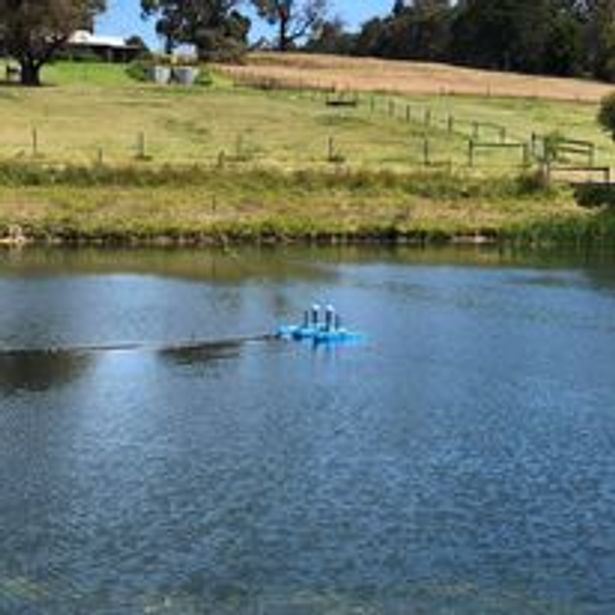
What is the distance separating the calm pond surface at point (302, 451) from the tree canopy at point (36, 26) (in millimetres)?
58379

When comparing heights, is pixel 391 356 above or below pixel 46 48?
below

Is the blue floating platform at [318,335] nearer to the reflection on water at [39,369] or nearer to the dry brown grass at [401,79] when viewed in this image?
the reflection on water at [39,369]

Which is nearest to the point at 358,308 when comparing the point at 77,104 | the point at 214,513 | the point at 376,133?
the point at 214,513

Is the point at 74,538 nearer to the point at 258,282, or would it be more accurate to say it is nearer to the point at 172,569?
the point at 172,569

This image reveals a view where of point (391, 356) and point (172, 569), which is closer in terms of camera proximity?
point (172, 569)

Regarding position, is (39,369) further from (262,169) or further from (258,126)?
(258,126)

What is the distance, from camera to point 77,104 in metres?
112

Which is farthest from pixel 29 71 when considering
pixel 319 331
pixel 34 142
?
pixel 319 331

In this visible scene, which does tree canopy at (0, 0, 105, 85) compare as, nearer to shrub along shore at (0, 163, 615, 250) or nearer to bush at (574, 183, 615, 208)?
shrub along shore at (0, 163, 615, 250)

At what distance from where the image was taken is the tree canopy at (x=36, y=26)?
11625 cm

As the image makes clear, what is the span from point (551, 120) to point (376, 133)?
21457 millimetres

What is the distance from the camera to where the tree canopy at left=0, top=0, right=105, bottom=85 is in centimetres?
11625

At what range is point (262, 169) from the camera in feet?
282

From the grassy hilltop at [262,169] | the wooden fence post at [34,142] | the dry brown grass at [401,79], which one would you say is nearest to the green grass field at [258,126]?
the grassy hilltop at [262,169]
